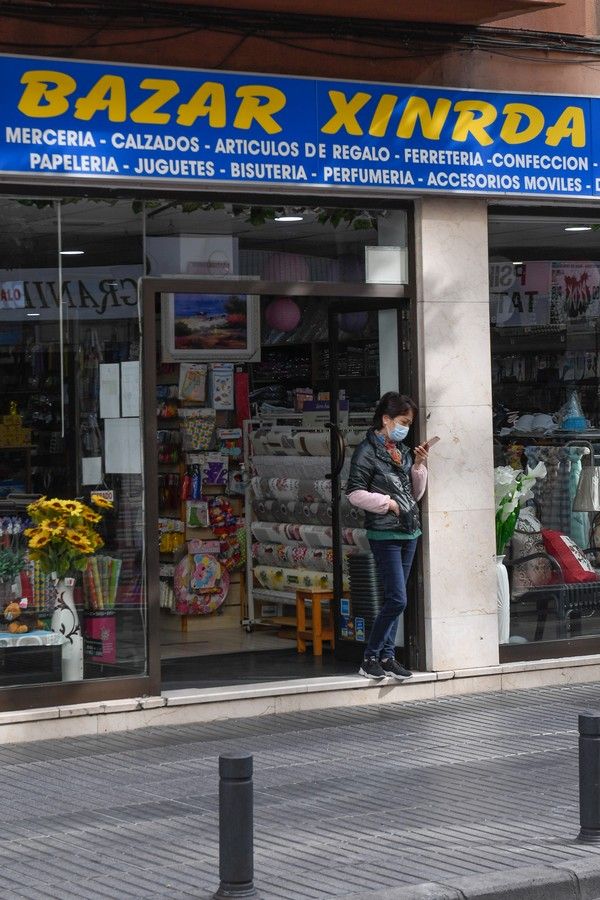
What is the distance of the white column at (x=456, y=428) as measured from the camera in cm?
1193

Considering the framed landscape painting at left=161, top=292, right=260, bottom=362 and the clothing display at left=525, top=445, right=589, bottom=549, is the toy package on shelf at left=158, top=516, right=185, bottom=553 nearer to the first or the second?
the framed landscape painting at left=161, top=292, right=260, bottom=362

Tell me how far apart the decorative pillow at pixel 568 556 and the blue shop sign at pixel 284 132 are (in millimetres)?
2708

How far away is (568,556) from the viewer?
13.0 metres

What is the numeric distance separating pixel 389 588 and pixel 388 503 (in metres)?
0.60

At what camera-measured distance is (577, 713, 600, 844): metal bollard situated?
24.1ft

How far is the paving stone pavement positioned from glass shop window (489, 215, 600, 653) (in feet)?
4.51

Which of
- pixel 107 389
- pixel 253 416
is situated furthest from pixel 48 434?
pixel 253 416

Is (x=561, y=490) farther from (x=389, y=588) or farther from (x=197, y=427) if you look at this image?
(x=197, y=427)

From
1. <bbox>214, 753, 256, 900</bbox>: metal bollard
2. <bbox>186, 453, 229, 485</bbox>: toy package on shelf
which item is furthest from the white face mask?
<bbox>214, 753, 256, 900</bbox>: metal bollard

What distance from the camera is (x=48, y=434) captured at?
36.2 feet

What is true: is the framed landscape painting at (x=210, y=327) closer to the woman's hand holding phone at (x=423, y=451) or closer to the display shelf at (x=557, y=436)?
the woman's hand holding phone at (x=423, y=451)

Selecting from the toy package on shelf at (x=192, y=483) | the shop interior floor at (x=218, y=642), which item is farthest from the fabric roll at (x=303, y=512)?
the shop interior floor at (x=218, y=642)

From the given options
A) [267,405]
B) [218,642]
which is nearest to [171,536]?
[218,642]

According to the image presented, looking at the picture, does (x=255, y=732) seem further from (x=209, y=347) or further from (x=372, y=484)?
(x=209, y=347)
